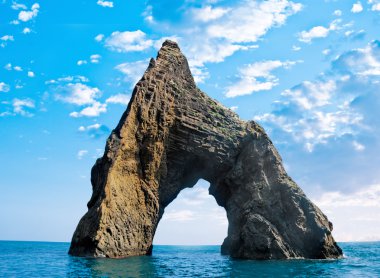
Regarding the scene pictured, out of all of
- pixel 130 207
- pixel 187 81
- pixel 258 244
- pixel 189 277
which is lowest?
pixel 189 277

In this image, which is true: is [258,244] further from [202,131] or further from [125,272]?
[125,272]

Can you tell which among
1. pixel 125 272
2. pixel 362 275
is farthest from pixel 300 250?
pixel 125 272

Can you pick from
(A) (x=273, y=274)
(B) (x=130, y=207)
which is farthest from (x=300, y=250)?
(B) (x=130, y=207)

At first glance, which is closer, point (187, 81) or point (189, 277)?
point (189, 277)

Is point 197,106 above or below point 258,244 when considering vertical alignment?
above

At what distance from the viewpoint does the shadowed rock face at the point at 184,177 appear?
3878 centimetres

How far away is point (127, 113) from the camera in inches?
1666

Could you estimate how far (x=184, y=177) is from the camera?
1939 inches

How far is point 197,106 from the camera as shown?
46906 mm

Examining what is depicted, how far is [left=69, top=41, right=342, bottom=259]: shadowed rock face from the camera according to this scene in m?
38.8

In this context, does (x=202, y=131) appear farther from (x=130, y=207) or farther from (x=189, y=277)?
(x=189, y=277)

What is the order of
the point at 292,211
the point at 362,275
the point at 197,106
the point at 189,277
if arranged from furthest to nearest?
1. the point at 197,106
2. the point at 292,211
3. the point at 362,275
4. the point at 189,277

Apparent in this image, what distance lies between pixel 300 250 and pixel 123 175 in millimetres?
19940

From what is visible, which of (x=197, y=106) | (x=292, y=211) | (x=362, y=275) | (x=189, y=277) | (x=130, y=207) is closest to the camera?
(x=189, y=277)
